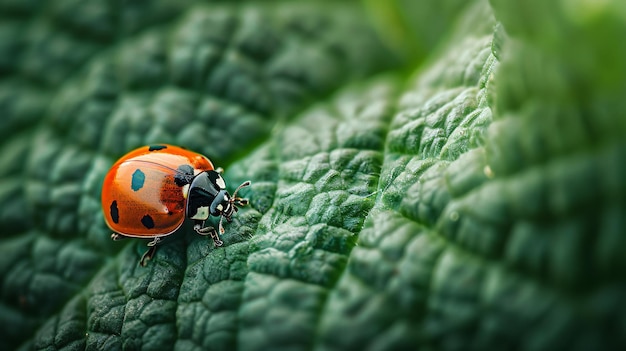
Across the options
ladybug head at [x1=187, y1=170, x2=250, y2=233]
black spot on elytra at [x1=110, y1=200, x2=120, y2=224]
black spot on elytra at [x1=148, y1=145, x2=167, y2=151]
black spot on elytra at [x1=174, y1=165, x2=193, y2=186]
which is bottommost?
black spot on elytra at [x1=110, y1=200, x2=120, y2=224]

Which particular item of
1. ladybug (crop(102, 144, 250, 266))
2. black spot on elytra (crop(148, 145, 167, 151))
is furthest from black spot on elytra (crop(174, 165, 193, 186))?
black spot on elytra (crop(148, 145, 167, 151))

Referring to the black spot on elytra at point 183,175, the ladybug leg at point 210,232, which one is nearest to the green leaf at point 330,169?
the ladybug leg at point 210,232

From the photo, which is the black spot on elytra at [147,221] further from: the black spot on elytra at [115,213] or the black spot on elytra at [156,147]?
the black spot on elytra at [156,147]

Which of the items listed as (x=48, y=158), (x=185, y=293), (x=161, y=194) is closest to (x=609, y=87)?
(x=185, y=293)

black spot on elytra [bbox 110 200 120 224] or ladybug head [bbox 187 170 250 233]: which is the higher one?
ladybug head [bbox 187 170 250 233]

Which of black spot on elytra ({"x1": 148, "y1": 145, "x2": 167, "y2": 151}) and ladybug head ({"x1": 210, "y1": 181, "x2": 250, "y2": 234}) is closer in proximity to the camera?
ladybug head ({"x1": 210, "y1": 181, "x2": 250, "y2": 234})

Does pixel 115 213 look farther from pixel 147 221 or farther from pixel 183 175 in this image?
pixel 183 175

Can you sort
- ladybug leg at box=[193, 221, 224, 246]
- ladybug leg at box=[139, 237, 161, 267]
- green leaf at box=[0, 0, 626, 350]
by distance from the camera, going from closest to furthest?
green leaf at box=[0, 0, 626, 350], ladybug leg at box=[193, 221, 224, 246], ladybug leg at box=[139, 237, 161, 267]

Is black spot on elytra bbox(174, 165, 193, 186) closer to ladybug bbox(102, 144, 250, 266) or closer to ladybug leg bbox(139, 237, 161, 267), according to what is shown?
ladybug bbox(102, 144, 250, 266)
